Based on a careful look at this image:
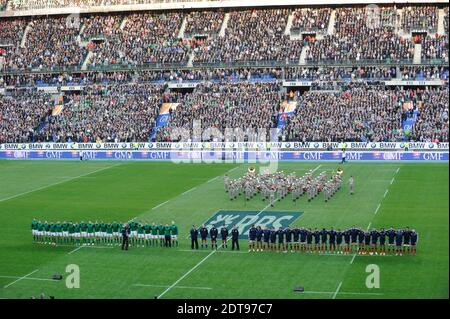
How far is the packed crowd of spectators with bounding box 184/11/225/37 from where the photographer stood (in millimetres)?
63000

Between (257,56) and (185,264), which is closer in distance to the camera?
(185,264)

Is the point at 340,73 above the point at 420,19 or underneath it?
underneath

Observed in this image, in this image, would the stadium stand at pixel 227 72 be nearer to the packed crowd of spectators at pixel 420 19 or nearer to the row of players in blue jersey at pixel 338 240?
the packed crowd of spectators at pixel 420 19

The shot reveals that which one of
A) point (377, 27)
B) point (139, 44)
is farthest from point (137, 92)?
point (377, 27)

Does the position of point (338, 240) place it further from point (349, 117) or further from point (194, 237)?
point (349, 117)

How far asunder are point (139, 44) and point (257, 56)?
32.6ft

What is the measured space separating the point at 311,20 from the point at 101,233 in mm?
37477

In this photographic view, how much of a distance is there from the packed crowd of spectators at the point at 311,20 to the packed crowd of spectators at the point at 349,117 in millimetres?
8613

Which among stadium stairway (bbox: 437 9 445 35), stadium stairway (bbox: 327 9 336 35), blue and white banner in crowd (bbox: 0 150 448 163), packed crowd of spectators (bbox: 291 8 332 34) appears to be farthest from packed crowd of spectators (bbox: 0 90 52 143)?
stadium stairway (bbox: 437 9 445 35)

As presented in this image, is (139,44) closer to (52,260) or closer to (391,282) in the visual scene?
(52,260)

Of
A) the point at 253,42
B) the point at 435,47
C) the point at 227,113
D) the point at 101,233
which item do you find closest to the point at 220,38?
the point at 253,42

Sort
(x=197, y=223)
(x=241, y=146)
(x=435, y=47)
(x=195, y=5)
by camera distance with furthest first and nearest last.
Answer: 1. (x=195, y=5)
2. (x=435, y=47)
3. (x=241, y=146)
4. (x=197, y=223)

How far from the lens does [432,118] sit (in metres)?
48.9

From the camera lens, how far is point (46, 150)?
174 feet
